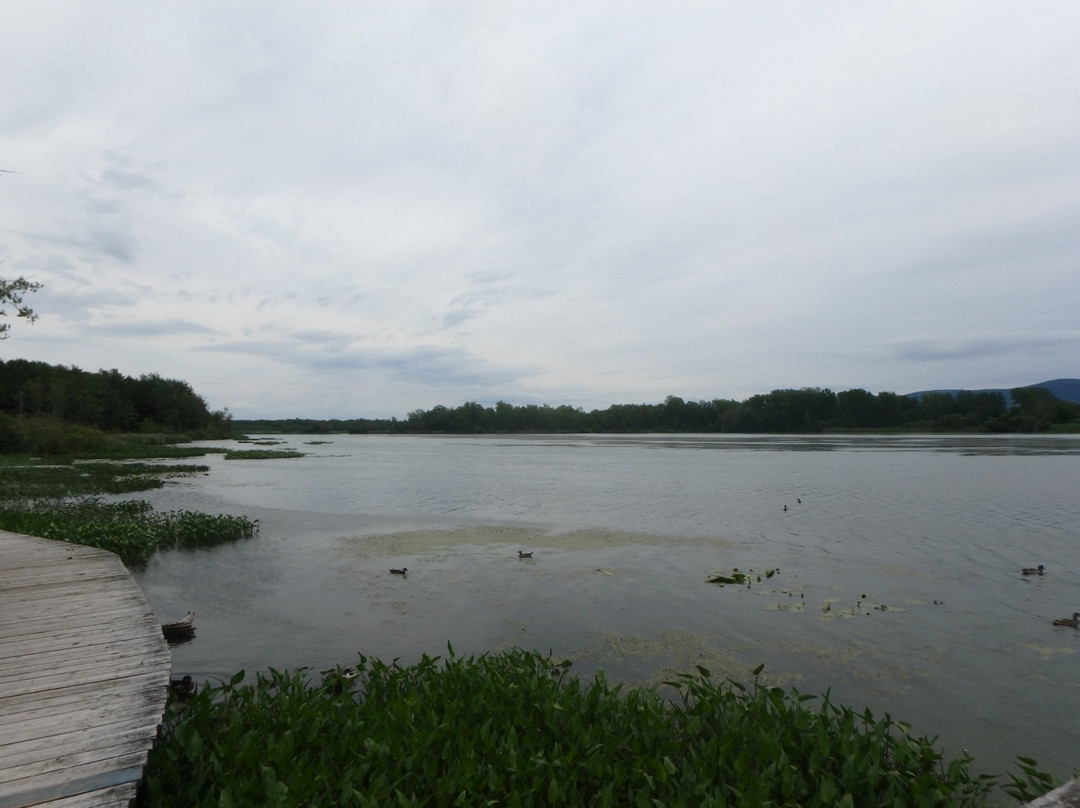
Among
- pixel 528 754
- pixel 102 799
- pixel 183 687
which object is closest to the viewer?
pixel 102 799

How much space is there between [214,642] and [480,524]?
11.6 metres

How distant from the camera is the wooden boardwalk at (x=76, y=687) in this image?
3.98m

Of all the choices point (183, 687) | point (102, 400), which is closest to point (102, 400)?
point (102, 400)

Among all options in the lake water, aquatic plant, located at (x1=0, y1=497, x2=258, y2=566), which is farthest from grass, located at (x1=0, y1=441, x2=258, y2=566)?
the lake water

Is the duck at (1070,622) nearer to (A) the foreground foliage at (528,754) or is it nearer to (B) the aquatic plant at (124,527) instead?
(A) the foreground foliage at (528,754)

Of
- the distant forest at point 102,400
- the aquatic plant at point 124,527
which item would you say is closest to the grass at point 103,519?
the aquatic plant at point 124,527

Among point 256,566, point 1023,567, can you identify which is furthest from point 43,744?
point 1023,567

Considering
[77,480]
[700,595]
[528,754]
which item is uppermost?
[77,480]

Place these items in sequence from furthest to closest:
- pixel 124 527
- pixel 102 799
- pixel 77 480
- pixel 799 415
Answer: pixel 799 415, pixel 77 480, pixel 124 527, pixel 102 799

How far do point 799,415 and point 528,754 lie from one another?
148671 millimetres

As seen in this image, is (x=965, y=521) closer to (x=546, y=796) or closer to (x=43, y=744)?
(x=546, y=796)

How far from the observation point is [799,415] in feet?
464

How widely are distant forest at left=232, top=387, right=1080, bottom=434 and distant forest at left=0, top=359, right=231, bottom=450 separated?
272 feet

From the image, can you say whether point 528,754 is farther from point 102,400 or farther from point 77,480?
point 102,400
